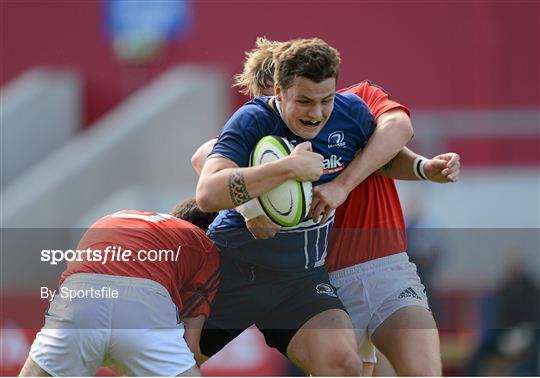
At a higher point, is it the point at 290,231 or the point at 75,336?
the point at 290,231

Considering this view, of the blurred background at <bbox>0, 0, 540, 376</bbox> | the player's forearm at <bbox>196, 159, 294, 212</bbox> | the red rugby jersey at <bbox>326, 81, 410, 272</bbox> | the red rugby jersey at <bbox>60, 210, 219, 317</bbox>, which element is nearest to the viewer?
the player's forearm at <bbox>196, 159, 294, 212</bbox>

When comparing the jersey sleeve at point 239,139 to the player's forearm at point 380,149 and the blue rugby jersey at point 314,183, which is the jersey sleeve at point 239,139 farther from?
the player's forearm at point 380,149

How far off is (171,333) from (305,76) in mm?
1160

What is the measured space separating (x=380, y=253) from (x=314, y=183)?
23.2 inches

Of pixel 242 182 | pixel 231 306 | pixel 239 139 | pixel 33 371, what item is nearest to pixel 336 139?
pixel 239 139

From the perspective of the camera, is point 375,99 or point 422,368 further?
point 375,99

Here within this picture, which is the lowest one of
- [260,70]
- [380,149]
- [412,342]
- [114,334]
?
[412,342]

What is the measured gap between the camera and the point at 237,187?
477cm

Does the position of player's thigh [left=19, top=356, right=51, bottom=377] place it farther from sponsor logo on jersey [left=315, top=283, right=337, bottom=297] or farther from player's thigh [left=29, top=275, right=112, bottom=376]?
sponsor logo on jersey [left=315, top=283, right=337, bottom=297]

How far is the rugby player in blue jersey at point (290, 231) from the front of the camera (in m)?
4.82

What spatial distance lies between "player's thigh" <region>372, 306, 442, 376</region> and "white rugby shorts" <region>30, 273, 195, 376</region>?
888mm

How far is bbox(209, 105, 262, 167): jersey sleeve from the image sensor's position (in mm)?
4926

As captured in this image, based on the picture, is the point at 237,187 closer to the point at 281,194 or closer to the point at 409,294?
the point at 281,194

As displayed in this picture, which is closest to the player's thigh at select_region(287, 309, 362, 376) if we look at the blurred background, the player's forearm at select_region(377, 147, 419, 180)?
the player's forearm at select_region(377, 147, 419, 180)
